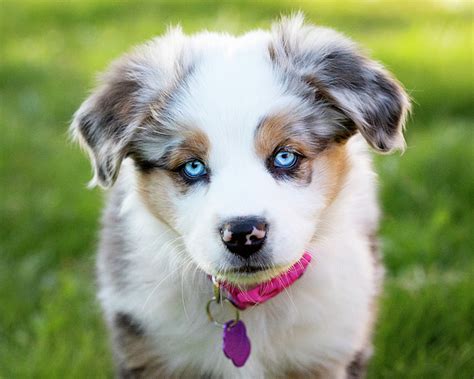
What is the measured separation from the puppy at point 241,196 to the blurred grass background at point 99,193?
1.79 feet

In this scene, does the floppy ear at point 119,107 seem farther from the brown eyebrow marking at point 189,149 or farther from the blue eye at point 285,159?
the blue eye at point 285,159

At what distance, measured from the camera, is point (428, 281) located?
173 inches

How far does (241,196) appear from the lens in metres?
2.85

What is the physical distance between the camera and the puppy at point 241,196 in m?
2.97

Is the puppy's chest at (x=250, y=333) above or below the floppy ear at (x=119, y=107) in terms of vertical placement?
below

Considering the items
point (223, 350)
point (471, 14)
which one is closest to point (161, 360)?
point (223, 350)

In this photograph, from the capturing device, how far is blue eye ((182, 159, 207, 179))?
10.0 ft

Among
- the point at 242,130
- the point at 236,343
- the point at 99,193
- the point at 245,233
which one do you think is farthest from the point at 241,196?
the point at 99,193

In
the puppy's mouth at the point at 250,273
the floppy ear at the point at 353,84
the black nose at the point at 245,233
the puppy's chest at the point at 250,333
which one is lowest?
the puppy's chest at the point at 250,333

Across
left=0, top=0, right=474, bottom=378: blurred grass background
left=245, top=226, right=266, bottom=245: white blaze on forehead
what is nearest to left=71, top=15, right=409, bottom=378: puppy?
left=245, top=226, right=266, bottom=245: white blaze on forehead

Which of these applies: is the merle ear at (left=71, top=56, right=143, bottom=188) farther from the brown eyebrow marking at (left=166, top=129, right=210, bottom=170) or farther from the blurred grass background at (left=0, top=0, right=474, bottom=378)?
A: the blurred grass background at (left=0, top=0, right=474, bottom=378)

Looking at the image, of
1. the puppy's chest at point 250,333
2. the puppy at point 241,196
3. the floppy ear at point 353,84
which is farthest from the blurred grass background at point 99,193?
the floppy ear at point 353,84

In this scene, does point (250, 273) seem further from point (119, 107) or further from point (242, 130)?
point (119, 107)

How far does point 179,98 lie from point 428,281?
5.75 ft
